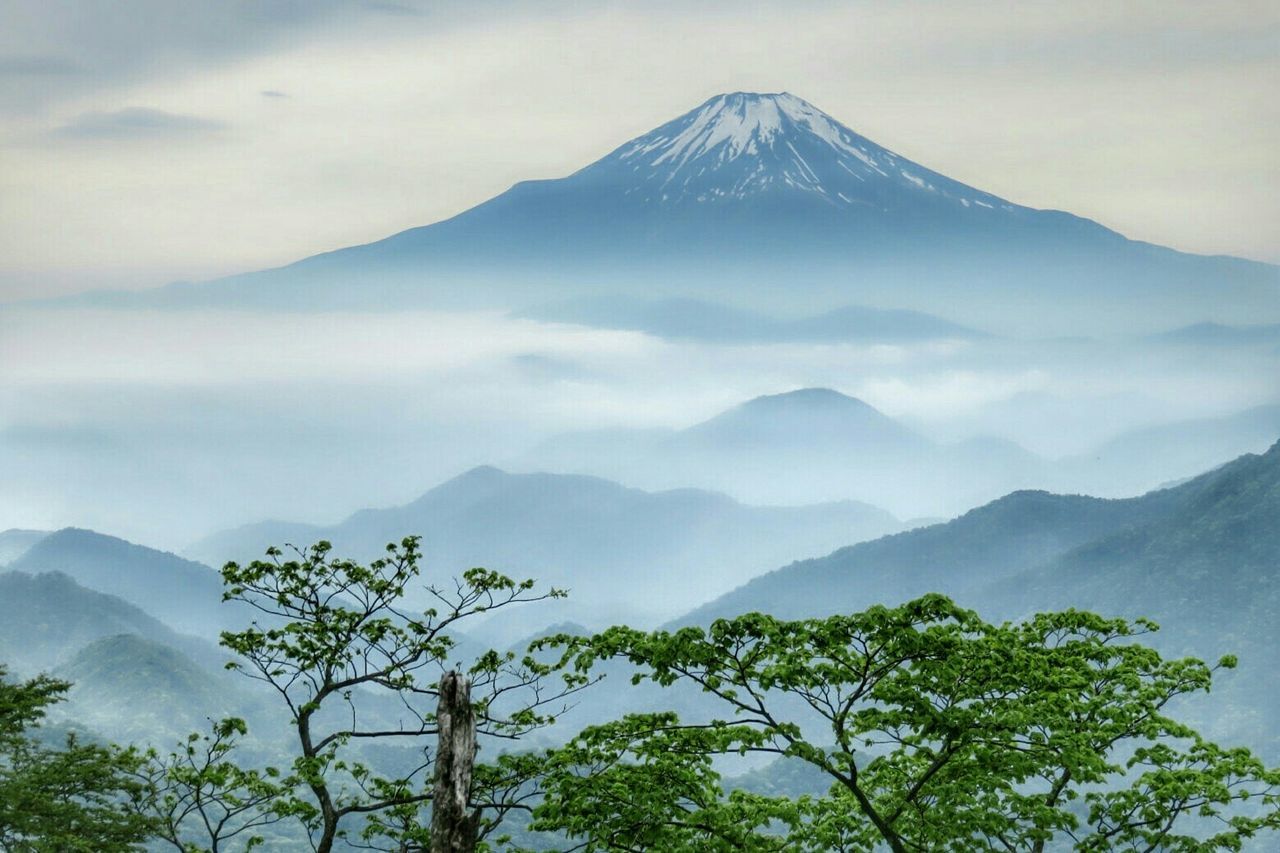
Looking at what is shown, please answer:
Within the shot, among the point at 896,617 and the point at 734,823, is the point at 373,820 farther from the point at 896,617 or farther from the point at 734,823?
the point at 896,617

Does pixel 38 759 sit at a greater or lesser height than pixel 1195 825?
lesser

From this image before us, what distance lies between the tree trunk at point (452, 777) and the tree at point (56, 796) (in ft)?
50.0

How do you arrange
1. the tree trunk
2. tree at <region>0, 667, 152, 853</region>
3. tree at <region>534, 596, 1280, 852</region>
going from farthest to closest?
1. tree at <region>0, 667, 152, 853</region>
2. tree at <region>534, 596, 1280, 852</region>
3. the tree trunk

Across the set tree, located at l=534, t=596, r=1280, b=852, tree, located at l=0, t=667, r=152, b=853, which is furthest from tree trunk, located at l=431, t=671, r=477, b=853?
tree, located at l=0, t=667, r=152, b=853

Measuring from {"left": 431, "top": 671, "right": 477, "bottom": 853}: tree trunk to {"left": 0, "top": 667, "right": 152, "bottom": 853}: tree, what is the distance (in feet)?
50.0

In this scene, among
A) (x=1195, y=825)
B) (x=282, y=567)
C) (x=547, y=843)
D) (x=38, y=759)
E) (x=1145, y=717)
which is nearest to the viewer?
(x=1145, y=717)

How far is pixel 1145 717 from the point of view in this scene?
16.5 m

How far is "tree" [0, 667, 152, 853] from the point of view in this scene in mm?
25297

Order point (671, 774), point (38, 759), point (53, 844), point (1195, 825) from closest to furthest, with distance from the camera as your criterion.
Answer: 1. point (671, 774)
2. point (53, 844)
3. point (38, 759)
4. point (1195, 825)

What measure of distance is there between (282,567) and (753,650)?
7032mm

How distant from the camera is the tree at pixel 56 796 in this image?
83.0 ft

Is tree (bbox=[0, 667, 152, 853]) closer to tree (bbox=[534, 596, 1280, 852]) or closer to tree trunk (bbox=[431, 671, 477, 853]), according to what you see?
tree (bbox=[534, 596, 1280, 852])

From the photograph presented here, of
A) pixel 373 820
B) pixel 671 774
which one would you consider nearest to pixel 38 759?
pixel 373 820

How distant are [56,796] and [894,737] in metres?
21.8
